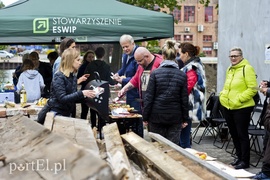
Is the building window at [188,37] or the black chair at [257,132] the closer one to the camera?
the black chair at [257,132]

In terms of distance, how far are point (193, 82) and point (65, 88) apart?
2.16 metres

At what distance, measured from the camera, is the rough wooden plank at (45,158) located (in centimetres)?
218

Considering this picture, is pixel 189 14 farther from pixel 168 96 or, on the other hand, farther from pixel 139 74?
pixel 168 96

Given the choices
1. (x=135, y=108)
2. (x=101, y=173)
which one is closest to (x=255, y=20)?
(x=135, y=108)

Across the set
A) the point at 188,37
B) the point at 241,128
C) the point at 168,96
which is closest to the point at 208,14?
the point at 188,37

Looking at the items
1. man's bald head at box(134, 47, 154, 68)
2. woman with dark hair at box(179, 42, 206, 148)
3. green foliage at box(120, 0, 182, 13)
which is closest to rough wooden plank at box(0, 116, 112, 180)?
man's bald head at box(134, 47, 154, 68)

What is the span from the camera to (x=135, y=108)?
809cm

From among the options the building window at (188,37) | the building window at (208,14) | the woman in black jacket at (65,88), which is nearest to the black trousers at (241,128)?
the woman in black jacket at (65,88)

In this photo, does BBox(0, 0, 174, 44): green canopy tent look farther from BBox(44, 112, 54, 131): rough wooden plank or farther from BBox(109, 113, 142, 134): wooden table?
BBox(44, 112, 54, 131): rough wooden plank

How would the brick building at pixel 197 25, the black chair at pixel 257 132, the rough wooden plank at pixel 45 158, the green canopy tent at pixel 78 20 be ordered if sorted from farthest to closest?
the brick building at pixel 197 25, the green canopy tent at pixel 78 20, the black chair at pixel 257 132, the rough wooden plank at pixel 45 158

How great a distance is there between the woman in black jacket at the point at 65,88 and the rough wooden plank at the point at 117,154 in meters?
0.96

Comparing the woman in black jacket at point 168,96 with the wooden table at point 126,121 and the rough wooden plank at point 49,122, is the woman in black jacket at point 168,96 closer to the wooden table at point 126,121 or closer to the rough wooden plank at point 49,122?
the wooden table at point 126,121

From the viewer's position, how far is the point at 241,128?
7.46 meters

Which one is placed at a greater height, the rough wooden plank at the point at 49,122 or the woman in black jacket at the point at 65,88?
the woman in black jacket at the point at 65,88
